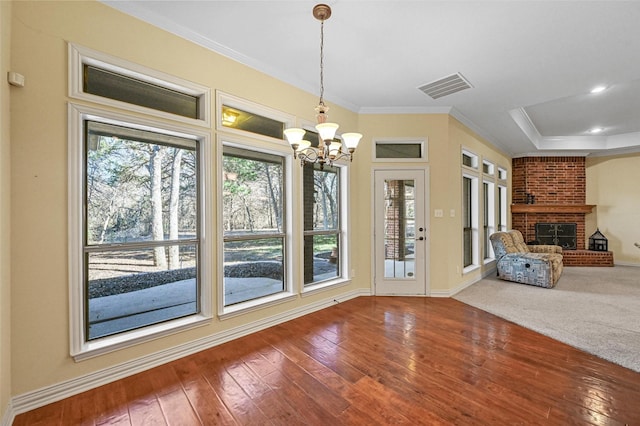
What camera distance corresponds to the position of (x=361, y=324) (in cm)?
335

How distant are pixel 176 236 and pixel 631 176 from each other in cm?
978

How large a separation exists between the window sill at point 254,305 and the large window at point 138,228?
1.00 feet

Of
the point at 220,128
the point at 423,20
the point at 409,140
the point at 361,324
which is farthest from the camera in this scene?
the point at 409,140

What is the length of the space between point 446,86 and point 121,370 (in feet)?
14.7

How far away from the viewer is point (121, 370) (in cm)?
230

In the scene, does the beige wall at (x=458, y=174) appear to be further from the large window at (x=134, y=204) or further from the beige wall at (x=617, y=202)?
the beige wall at (x=617, y=202)

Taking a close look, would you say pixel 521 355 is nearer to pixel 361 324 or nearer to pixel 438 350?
pixel 438 350

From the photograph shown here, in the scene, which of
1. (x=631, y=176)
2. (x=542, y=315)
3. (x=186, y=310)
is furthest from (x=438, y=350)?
(x=631, y=176)

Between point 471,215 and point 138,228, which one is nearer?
point 138,228

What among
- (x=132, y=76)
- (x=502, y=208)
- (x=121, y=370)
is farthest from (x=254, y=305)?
(x=502, y=208)

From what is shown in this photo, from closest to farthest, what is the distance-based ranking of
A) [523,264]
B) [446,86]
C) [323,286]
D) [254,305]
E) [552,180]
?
1. [254,305]
2. [446,86]
3. [323,286]
4. [523,264]
5. [552,180]

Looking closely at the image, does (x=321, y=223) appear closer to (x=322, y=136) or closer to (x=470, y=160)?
(x=322, y=136)

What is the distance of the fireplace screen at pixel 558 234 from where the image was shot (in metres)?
7.49

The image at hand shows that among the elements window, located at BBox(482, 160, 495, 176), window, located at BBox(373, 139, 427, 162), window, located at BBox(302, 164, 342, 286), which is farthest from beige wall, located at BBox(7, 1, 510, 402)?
window, located at BBox(482, 160, 495, 176)
